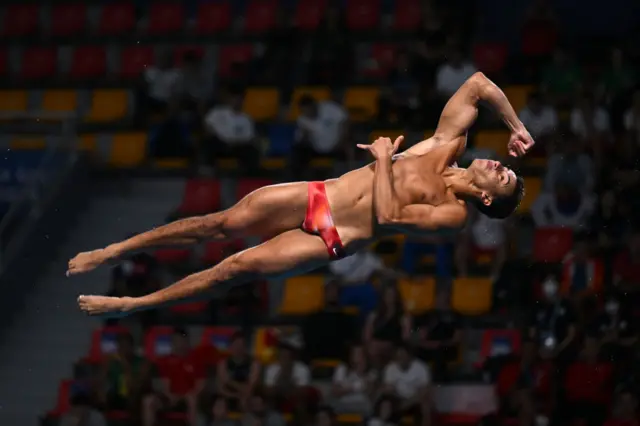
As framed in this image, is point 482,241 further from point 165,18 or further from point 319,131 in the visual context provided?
point 165,18

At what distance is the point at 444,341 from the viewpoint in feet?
38.7

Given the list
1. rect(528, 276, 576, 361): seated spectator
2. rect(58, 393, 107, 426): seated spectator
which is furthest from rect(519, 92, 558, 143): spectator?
rect(58, 393, 107, 426): seated spectator

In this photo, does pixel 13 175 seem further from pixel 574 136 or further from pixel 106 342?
pixel 574 136

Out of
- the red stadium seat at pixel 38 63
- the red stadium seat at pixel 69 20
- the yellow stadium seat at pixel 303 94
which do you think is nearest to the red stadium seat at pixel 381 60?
the yellow stadium seat at pixel 303 94

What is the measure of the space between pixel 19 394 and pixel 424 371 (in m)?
4.11

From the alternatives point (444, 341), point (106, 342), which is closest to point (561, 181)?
point (444, 341)

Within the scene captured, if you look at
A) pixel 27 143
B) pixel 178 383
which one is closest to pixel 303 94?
pixel 27 143

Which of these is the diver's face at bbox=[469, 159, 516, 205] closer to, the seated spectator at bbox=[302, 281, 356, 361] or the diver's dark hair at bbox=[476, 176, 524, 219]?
the diver's dark hair at bbox=[476, 176, 524, 219]

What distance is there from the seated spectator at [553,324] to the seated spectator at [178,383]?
3.09m

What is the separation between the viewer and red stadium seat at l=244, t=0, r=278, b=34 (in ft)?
51.0

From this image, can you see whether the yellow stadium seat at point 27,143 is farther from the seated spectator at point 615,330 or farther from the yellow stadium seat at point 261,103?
the seated spectator at point 615,330

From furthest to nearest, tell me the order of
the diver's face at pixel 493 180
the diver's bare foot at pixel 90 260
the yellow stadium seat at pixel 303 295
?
the yellow stadium seat at pixel 303 295 < the diver's bare foot at pixel 90 260 < the diver's face at pixel 493 180

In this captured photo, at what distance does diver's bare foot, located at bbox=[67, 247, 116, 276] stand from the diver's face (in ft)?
7.95

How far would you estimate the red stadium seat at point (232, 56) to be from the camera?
15040 mm
